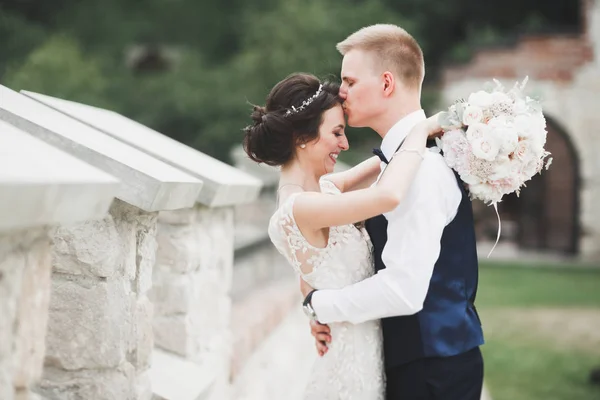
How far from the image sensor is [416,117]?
2553mm

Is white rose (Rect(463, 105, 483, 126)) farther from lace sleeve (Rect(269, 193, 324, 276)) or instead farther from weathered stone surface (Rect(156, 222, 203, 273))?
weathered stone surface (Rect(156, 222, 203, 273))

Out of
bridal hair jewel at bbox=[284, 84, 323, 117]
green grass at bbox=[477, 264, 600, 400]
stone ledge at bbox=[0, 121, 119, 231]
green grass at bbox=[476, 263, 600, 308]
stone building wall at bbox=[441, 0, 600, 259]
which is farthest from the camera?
stone building wall at bbox=[441, 0, 600, 259]

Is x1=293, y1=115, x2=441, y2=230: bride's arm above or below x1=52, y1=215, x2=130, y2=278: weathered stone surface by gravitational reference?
above

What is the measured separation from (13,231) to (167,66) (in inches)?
879

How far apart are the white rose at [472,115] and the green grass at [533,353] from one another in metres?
3.46

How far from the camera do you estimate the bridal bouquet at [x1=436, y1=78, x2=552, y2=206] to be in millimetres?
2305

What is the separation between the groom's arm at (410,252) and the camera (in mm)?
2203

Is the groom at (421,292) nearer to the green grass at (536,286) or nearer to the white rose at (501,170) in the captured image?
the white rose at (501,170)

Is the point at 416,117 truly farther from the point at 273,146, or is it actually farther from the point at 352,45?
the point at 273,146

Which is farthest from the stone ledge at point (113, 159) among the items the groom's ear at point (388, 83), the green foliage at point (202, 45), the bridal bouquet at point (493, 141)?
the green foliage at point (202, 45)

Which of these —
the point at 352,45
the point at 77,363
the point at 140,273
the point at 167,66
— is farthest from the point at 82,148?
the point at 167,66

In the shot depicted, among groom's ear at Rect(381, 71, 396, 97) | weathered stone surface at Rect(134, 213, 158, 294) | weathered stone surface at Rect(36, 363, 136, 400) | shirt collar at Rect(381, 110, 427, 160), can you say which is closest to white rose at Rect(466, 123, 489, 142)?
shirt collar at Rect(381, 110, 427, 160)

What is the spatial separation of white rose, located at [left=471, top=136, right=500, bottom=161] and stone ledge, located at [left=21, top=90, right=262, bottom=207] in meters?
1.07

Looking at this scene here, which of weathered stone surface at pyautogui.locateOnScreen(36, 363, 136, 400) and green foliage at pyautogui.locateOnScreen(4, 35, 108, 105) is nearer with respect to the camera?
weathered stone surface at pyautogui.locateOnScreen(36, 363, 136, 400)
